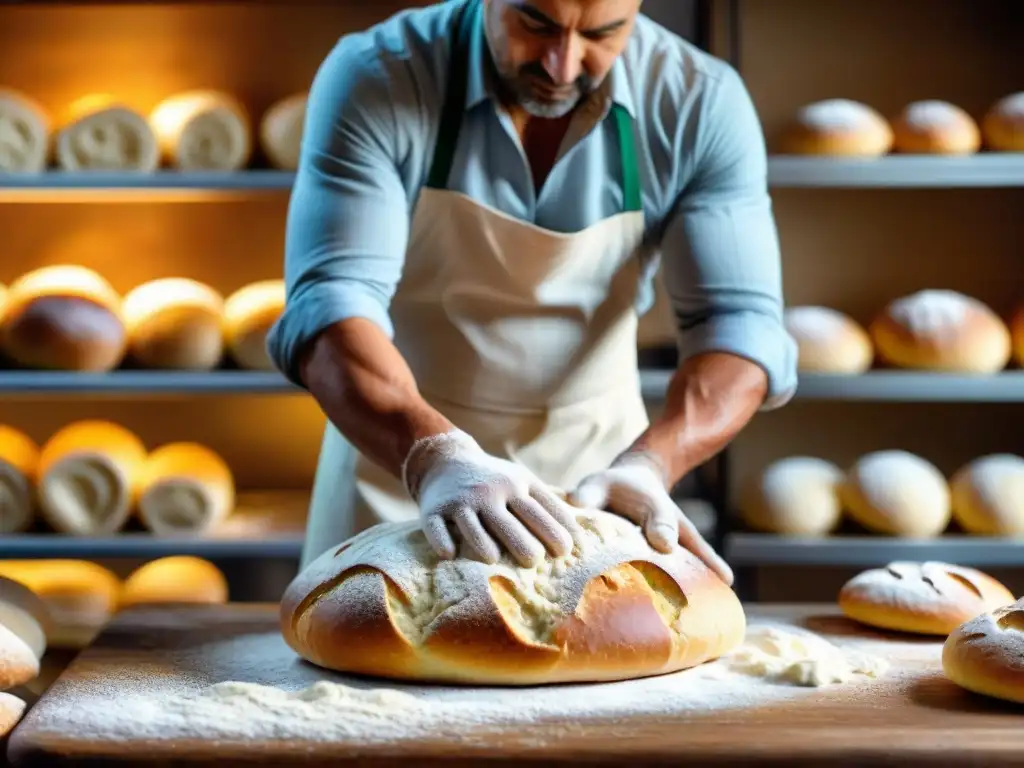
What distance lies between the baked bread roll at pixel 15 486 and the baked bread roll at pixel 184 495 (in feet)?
0.83

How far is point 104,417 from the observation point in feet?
11.4

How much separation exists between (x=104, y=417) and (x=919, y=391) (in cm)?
199

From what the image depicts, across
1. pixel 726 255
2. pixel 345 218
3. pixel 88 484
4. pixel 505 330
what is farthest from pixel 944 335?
pixel 88 484

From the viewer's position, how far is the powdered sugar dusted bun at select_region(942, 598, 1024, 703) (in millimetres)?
1352

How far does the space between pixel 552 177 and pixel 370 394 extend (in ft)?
1.37

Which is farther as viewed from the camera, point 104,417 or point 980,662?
point 104,417

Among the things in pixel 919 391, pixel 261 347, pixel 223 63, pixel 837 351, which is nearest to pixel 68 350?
pixel 261 347

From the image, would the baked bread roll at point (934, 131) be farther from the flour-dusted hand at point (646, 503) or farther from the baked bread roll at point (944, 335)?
the flour-dusted hand at point (646, 503)

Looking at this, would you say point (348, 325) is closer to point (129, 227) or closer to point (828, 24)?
point (129, 227)

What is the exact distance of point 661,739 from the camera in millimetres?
1248

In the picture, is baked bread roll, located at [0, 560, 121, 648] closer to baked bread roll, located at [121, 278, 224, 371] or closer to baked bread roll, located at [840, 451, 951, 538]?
baked bread roll, located at [121, 278, 224, 371]

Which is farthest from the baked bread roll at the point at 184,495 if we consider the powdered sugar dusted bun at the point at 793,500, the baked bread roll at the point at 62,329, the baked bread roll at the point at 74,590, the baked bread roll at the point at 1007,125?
the baked bread roll at the point at 1007,125

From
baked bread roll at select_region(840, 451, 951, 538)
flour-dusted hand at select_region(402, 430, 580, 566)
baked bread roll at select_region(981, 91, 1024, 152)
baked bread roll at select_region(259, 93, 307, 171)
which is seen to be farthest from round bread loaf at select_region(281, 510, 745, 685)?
baked bread roll at select_region(981, 91, 1024, 152)

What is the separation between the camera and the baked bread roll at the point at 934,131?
3.05 meters
